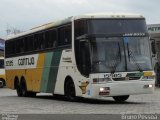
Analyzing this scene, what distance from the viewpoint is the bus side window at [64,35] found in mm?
21938

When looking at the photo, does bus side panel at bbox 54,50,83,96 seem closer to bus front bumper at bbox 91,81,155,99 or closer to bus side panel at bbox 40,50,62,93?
bus side panel at bbox 40,50,62,93

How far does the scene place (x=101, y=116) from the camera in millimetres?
14906

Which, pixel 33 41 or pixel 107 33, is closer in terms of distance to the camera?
pixel 107 33

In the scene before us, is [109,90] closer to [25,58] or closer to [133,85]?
[133,85]

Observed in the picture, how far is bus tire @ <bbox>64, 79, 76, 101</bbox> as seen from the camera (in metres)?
22.0

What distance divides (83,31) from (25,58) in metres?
8.19

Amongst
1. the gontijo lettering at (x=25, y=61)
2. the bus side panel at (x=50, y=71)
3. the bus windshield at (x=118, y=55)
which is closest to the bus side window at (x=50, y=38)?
the bus side panel at (x=50, y=71)

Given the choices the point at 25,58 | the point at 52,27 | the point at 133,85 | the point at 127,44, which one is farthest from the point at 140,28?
the point at 25,58

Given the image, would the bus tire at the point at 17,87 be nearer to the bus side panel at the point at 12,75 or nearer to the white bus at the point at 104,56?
the bus side panel at the point at 12,75

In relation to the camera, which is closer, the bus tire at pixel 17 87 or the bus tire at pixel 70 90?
the bus tire at pixel 70 90

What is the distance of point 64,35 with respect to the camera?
22422 mm

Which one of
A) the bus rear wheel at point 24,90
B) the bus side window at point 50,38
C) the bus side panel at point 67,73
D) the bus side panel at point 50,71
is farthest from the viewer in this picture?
the bus rear wheel at point 24,90

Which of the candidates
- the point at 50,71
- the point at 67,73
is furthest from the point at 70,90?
the point at 50,71

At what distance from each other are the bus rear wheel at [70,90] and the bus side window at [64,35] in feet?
5.29
